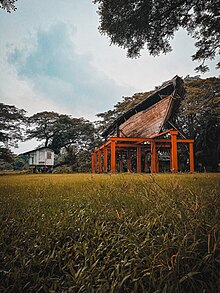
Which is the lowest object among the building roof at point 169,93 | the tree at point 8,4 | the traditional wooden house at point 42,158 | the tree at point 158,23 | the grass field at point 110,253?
the grass field at point 110,253

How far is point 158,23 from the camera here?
13.8 ft

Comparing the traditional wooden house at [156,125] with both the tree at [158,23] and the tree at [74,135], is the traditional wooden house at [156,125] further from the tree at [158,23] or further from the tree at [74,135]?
the tree at [74,135]

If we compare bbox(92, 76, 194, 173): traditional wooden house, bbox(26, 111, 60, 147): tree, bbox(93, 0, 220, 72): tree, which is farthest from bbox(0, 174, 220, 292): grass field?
bbox(26, 111, 60, 147): tree

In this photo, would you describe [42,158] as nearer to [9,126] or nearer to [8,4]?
[9,126]

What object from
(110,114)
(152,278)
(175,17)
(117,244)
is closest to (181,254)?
(152,278)

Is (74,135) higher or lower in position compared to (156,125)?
higher

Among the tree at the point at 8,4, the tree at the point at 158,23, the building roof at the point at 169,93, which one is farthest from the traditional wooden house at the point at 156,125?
the tree at the point at 8,4

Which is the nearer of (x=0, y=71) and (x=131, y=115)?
(x=0, y=71)

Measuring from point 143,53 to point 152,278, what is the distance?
5007mm

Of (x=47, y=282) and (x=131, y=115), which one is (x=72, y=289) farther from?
(x=131, y=115)

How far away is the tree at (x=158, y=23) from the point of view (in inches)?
151

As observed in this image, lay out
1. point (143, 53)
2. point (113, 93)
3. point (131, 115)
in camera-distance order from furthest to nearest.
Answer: point (113, 93) → point (131, 115) → point (143, 53)

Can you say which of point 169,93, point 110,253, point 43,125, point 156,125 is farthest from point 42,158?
point 110,253

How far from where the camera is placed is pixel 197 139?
16.6 metres
